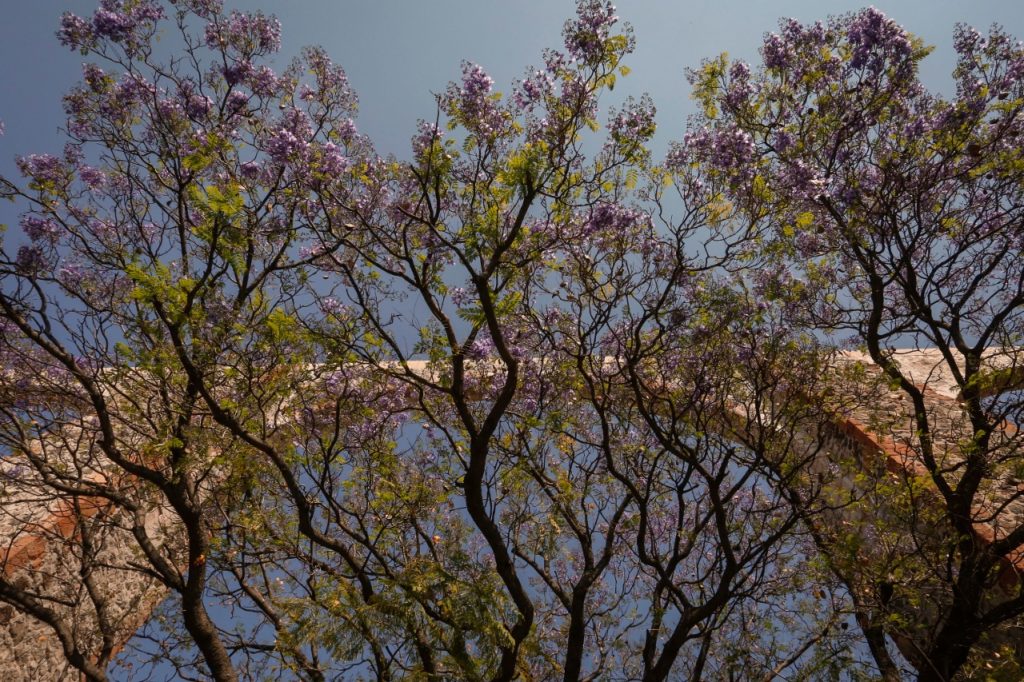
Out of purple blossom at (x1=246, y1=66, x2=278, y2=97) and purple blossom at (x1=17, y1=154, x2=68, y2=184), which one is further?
purple blossom at (x1=246, y1=66, x2=278, y2=97)

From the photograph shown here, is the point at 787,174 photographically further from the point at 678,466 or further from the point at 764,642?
the point at 764,642

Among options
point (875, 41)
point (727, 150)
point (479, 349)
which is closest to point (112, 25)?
point (479, 349)

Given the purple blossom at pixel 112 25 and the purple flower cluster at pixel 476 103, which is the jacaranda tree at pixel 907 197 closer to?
the purple flower cluster at pixel 476 103

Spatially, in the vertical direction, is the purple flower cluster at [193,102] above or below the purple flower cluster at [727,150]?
above

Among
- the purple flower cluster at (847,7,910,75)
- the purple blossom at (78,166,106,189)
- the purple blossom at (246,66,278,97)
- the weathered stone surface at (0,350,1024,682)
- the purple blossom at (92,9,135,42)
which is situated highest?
the purple blossom at (246,66,278,97)

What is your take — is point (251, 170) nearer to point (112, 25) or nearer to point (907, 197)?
point (112, 25)

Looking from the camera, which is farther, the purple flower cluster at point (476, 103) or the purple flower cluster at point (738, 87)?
the purple flower cluster at point (738, 87)

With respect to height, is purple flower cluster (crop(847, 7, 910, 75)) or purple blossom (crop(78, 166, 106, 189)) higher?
purple blossom (crop(78, 166, 106, 189))

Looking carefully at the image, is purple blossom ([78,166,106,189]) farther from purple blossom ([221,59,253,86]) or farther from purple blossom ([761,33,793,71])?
purple blossom ([761,33,793,71])

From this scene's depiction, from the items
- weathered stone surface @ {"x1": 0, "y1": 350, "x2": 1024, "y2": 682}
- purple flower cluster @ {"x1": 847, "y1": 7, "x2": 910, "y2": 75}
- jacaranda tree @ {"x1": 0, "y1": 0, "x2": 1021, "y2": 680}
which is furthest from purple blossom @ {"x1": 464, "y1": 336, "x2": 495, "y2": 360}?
purple flower cluster @ {"x1": 847, "y1": 7, "x2": 910, "y2": 75}

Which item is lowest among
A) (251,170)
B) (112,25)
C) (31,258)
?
(31,258)

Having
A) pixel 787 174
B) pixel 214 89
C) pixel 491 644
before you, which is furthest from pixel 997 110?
pixel 214 89

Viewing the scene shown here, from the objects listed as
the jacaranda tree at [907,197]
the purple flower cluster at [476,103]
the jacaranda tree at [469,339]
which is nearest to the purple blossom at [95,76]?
the jacaranda tree at [469,339]

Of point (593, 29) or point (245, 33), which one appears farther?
point (245, 33)
